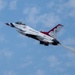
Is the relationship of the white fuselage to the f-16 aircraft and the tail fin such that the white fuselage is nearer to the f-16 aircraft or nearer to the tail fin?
the f-16 aircraft

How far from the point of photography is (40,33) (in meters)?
149

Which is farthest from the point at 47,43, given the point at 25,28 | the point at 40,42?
the point at 25,28

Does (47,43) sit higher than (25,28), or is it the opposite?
(25,28)

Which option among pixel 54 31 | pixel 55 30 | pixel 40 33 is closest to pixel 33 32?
pixel 40 33

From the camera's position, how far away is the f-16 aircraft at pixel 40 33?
478 feet

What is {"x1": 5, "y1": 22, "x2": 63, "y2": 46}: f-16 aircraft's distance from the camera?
478 ft

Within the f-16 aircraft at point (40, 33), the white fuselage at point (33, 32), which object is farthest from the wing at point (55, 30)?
the white fuselage at point (33, 32)

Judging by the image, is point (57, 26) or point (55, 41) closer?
point (55, 41)

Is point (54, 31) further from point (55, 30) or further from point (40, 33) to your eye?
point (40, 33)

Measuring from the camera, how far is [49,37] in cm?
14838

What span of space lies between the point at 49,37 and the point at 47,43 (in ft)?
13.0

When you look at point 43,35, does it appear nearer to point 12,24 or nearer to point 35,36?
point 35,36

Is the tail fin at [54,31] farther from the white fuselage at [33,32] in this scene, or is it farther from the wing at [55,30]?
the white fuselage at [33,32]

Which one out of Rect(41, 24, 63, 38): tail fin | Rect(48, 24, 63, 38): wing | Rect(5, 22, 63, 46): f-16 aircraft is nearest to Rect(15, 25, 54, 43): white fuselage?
Rect(5, 22, 63, 46): f-16 aircraft
